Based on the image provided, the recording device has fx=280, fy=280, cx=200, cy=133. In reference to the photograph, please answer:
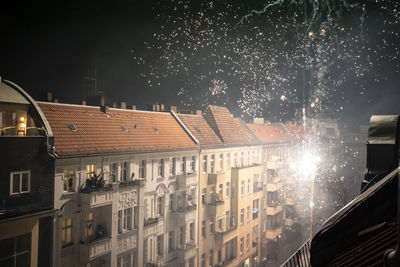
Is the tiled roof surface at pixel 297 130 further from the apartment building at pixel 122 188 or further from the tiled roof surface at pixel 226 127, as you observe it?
the apartment building at pixel 122 188

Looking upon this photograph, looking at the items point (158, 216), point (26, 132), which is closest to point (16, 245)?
point (26, 132)

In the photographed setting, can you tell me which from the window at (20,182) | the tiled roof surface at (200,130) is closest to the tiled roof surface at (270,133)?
→ the tiled roof surface at (200,130)

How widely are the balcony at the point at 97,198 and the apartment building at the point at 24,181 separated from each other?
66.0 inches

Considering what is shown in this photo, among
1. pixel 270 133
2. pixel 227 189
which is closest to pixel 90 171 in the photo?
pixel 227 189

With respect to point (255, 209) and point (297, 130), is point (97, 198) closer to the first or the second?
point (255, 209)

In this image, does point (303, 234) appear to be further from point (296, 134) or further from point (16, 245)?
point (16, 245)

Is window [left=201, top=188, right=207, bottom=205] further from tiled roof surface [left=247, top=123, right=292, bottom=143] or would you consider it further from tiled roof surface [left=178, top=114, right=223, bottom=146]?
tiled roof surface [left=247, top=123, right=292, bottom=143]

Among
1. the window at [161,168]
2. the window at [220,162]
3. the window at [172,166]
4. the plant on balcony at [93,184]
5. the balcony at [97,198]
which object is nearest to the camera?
the balcony at [97,198]

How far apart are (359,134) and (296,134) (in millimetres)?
8696

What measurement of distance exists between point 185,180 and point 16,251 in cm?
1184

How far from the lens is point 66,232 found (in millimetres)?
15438

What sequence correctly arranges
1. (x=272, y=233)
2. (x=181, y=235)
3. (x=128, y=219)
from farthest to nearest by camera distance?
(x=272, y=233), (x=181, y=235), (x=128, y=219)

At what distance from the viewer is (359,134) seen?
4022 cm

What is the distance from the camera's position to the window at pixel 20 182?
1340 cm
